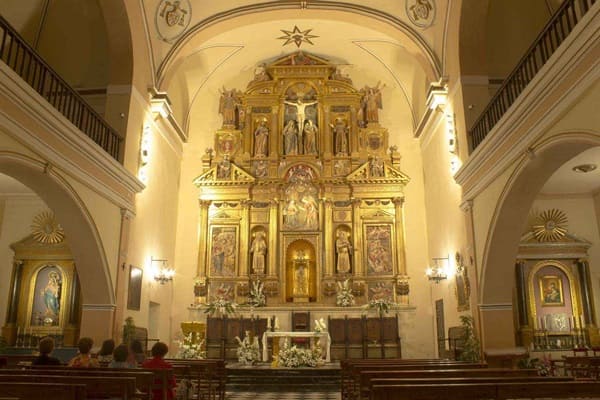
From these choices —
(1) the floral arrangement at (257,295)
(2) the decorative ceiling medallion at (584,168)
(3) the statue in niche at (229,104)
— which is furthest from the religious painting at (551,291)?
(3) the statue in niche at (229,104)

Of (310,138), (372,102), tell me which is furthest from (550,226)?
(310,138)

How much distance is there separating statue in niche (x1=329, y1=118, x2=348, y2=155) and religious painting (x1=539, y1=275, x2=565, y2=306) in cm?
734

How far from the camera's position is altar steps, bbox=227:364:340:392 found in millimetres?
11953

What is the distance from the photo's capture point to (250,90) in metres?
19.0

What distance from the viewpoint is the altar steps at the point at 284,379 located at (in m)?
12.0

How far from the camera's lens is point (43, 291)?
14914 mm

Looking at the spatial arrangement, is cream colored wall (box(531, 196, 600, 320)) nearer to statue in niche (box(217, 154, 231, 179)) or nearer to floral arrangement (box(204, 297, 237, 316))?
floral arrangement (box(204, 297, 237, 316))

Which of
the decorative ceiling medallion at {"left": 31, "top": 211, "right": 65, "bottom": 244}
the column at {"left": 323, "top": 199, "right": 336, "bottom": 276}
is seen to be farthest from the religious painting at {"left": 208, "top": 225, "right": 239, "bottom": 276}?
the decorative ceiling medallion at {"left": 31, "top": 211, "right": 65, "bottom": 244}

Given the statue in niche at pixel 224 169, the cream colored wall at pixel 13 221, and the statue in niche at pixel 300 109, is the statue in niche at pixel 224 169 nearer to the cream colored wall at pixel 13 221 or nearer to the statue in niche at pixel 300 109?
the statue in niche at pixel 300 109

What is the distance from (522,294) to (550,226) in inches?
86.5

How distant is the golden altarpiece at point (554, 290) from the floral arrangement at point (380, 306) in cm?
361

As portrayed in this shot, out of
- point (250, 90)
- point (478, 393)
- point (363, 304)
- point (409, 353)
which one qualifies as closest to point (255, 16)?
point (250, 90)

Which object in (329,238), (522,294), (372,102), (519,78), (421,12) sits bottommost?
(522,294)

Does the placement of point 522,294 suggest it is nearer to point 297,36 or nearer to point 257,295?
point 257,295
